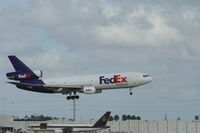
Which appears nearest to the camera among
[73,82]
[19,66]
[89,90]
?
[89,90]

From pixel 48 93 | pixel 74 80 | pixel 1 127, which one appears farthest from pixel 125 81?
pixel 1 127

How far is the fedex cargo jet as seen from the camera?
12900 cm

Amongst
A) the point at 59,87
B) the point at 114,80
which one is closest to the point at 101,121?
the point at 59,87

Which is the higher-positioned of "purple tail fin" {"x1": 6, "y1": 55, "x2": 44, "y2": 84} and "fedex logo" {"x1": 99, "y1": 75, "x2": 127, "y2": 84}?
"purple tail fin" {"x1": 6, "y1": 55, "x2": 44, "y2": 84}

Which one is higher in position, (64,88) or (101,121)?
(64,88)

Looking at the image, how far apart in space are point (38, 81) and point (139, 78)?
28.3 m

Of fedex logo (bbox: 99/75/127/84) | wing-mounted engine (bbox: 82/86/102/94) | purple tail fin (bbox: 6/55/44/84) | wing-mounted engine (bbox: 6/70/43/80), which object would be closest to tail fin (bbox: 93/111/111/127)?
wing-mounted engine (bbox: 6/70/43/80)

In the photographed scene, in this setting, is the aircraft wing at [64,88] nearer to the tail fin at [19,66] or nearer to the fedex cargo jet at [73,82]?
the fedex cargo jet at [73,82]

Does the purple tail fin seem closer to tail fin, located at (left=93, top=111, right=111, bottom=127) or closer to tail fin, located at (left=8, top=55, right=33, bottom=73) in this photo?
tail fin, located at (left=8, top=55, right=33, bottom=73)

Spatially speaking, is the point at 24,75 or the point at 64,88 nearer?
the point at 64,88

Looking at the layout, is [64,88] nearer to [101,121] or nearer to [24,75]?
[24,75]

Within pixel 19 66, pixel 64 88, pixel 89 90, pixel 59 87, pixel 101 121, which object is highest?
pixel 19 66

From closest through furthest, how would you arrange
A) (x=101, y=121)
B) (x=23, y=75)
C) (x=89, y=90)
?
1. (x=89, y=90)
2. (x=23, y=75)
3. (x=101, y=121)

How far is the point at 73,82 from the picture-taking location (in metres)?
133
